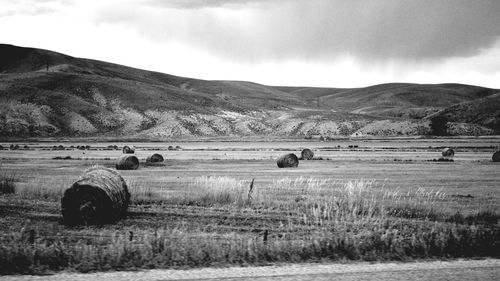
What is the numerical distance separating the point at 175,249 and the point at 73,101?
167 metres

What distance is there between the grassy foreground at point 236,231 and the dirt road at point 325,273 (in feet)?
1.87

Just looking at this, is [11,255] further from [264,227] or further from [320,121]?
[320,121]

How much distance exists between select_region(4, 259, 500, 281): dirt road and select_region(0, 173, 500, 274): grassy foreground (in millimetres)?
569

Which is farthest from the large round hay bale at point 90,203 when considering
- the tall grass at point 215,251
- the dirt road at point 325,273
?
the dirt road at point 325,273

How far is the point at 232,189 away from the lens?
21.5 m

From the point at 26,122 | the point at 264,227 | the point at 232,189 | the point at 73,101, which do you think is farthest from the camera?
the point at 73,101

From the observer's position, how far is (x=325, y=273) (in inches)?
356

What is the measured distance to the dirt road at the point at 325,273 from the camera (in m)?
8.63

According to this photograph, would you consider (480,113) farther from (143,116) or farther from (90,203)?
(90,203)

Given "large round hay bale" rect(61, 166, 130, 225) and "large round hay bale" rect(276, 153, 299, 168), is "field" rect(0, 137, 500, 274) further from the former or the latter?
"large round hay bale" rect(276, 153, 299, 168)

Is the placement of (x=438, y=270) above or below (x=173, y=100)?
below

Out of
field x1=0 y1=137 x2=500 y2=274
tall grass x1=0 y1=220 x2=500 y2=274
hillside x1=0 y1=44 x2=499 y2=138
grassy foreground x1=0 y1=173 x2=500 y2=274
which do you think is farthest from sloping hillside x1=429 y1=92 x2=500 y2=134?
tall grass x1=0 y1=220 x2=500 y2=274

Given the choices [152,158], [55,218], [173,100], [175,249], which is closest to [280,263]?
[175,249]

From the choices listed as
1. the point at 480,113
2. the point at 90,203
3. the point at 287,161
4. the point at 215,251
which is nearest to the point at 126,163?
the point at 287,161
